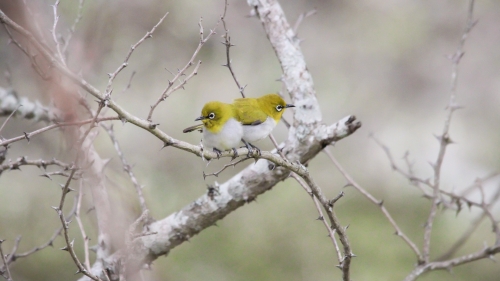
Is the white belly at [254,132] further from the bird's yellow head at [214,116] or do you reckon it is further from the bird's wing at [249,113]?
the bird's yellow head at [214,116]

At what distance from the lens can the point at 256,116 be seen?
3.91 m

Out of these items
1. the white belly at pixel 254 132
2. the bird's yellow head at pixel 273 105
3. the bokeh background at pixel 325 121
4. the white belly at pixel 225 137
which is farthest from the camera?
the bokeh background at pixel 325 121

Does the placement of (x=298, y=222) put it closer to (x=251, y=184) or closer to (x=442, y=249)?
(x=442, y=249)

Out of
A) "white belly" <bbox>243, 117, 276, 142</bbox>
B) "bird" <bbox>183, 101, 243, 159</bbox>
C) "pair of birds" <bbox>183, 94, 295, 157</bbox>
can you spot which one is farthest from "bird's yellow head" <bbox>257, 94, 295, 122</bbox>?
"bird" <bbox>183, 101, 243, 159</bbox>

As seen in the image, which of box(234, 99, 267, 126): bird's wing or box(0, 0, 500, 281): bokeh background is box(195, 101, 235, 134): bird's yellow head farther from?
box(0, 0, 500, 281): bokeh background

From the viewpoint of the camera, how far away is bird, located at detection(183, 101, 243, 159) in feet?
11.9

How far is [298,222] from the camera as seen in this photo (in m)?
7.95

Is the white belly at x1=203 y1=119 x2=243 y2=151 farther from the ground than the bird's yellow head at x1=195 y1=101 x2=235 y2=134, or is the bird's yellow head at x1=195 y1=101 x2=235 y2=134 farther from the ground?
the bird's yellow head at x1=195 y1=101 x2=235 y2=134

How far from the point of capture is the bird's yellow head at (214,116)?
3621 millimetres

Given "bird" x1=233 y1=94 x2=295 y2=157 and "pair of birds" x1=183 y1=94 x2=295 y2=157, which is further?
"bird" x1=233 y1=94 x2=295 y2=157

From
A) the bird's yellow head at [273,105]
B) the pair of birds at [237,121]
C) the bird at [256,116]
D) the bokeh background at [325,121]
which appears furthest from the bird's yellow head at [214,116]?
the bokeh background at [325,121]

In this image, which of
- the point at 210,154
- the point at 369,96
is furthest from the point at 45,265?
the point at 369,96

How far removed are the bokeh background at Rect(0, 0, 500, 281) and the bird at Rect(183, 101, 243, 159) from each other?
1394 mm

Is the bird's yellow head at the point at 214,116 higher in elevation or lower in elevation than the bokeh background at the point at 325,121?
lower
